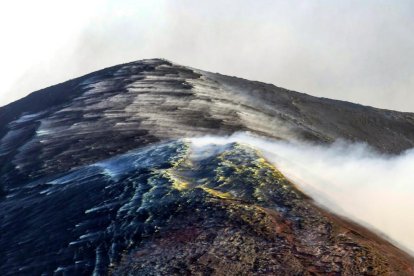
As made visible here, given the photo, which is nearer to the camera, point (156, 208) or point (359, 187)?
point (156, 208)

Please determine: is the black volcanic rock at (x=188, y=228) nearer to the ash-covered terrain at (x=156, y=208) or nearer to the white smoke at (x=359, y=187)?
the ash-covered terrain at (x=156, y=208)

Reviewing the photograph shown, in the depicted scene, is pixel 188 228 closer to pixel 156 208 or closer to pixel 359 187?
pixel 156 208

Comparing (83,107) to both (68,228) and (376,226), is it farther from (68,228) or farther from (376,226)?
(376,226)

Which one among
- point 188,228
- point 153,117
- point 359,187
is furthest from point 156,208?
point 153,117

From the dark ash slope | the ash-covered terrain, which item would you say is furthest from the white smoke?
the dark ash slope

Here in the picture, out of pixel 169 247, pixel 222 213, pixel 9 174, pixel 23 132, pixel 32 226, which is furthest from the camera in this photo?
pixel 23 132

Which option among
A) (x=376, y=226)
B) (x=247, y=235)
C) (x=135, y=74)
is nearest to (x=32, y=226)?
(x=247, y=235)
